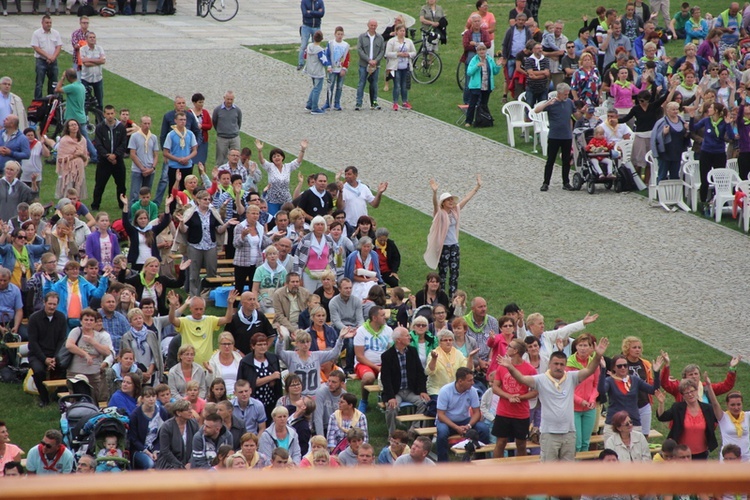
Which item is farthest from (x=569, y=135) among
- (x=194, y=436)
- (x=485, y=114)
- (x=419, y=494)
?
(x=419, y=494)

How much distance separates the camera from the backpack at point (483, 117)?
2628 centimetres

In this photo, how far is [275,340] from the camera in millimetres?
14211

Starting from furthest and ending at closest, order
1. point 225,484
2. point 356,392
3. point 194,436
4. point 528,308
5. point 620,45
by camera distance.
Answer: point 620,45
point 528,308
point 356,392
point 194,436
point 225,484

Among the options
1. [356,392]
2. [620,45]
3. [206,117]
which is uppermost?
[620,45]

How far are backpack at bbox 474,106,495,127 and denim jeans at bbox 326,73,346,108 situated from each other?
3212 mm

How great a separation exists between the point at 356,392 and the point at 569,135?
8.97 meters

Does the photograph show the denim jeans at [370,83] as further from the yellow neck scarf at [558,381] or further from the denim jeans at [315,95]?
the yellow neck scarf at [558,381]

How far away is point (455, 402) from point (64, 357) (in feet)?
15.0

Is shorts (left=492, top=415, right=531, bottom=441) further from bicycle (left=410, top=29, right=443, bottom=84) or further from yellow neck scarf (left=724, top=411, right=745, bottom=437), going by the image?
bicycle (left=410, top=29, right=443, bottom=84)

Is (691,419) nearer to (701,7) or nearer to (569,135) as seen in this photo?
(569,135)

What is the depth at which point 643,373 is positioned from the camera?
12992 millimetres

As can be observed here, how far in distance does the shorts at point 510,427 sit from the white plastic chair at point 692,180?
10.6 m

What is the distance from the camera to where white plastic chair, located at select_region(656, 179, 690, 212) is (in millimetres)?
21438

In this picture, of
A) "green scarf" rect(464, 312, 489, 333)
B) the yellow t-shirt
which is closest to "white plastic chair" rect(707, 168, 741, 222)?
"green scarf" rect(464, 312, 489, 333)
